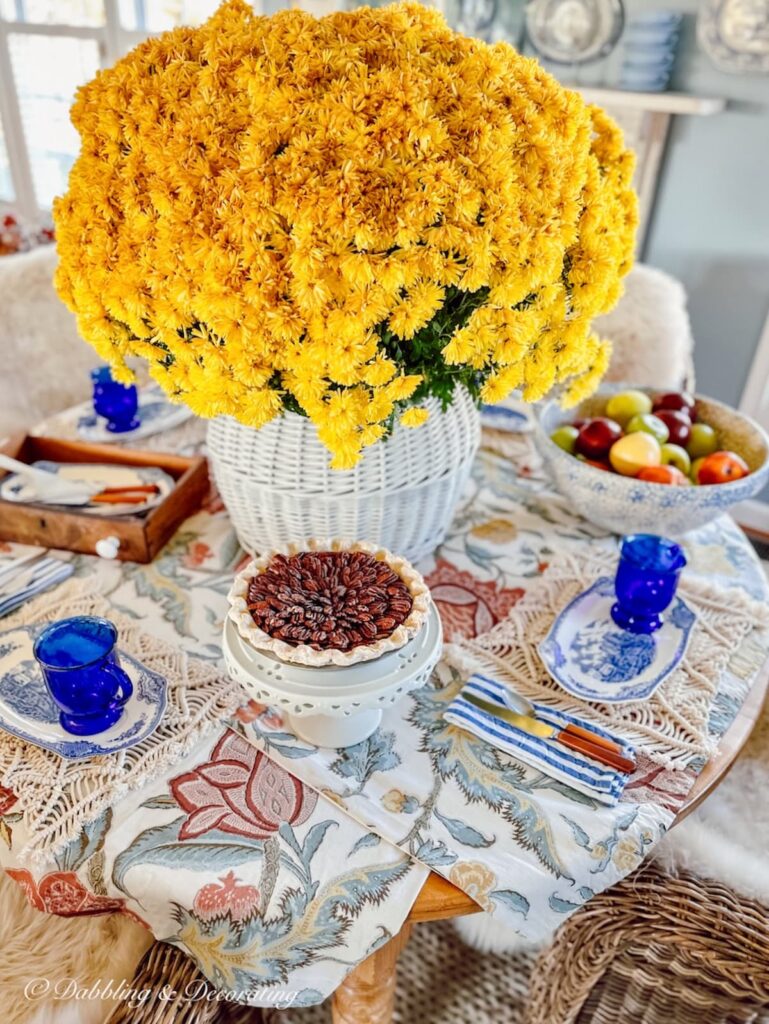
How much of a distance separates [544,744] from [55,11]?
3.73 m

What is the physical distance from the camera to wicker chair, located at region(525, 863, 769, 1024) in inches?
31.0

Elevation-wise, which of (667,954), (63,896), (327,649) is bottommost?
(667,954)

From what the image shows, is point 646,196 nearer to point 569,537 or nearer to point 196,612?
point 569,537

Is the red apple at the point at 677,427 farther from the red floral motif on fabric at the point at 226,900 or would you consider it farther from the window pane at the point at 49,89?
the window pane at the point at 49,89

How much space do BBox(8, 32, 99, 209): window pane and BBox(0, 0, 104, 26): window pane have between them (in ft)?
0.23

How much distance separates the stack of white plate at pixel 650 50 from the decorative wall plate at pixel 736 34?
7 cm

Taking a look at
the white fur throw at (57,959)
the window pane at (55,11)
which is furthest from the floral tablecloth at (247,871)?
the window pane at (55,11)

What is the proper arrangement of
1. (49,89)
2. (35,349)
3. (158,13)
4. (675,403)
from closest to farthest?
1. (675,403)
2. (35,349)
3. (158,13)
4. (49,89)

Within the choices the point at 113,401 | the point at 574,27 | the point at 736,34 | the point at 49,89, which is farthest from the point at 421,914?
the point at 49,89

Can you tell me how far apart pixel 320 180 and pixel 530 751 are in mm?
551

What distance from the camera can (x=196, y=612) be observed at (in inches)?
36.5

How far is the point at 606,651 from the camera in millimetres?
891

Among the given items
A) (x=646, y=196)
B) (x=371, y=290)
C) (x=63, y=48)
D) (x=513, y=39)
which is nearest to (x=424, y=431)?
(x=371, y=290)

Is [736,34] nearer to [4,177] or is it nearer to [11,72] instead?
[11,72]
